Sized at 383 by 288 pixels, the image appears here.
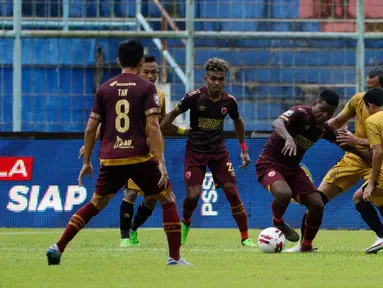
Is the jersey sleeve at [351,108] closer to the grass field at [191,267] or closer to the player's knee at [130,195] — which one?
the grass field at [191,267]

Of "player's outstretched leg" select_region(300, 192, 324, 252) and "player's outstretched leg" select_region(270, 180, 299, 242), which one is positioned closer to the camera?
"player's outstretched leg" select_region(300, 192, 324, 252)

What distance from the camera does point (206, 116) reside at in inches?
528

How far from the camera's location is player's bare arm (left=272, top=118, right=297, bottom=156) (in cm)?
1149

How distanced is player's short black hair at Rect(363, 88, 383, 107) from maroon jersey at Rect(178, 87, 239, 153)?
2162 mm

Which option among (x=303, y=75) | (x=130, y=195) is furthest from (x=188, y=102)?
(x=303, y=75)

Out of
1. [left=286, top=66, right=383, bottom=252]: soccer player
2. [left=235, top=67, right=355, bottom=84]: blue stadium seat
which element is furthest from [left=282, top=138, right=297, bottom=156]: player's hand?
[left=235, top=67, right=355, bottom=84]: blue stadium seat

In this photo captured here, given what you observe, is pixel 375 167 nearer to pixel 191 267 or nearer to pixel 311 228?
pixel 311 228

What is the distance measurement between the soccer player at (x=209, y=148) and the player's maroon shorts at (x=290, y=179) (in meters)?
0.82

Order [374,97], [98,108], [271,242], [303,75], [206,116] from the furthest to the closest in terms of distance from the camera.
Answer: [303,75], [206,116], [271,242], [374,97], [98,108]

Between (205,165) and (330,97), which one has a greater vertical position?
(330,97)

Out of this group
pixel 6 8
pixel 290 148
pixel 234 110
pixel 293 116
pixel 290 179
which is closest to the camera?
pixel 290 148

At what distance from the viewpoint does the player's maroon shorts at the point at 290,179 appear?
12.3m

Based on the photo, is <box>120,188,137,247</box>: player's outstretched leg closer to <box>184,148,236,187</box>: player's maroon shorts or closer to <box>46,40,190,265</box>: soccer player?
<box>184,148,236,187</box>: player's maroon shorts

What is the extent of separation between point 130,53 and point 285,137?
8.20 feet
